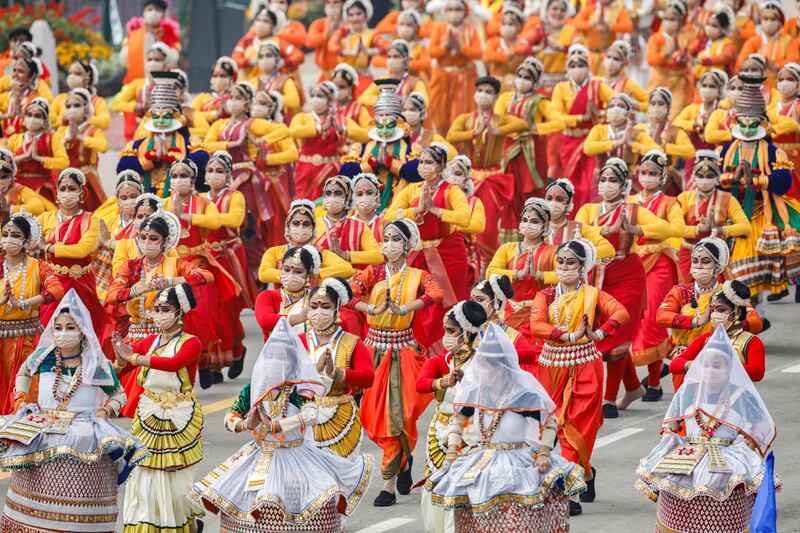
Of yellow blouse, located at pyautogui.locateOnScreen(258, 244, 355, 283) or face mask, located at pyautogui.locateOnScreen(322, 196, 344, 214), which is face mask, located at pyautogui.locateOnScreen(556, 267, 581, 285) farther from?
face mask, located at pyautogui.locateOnScreen(322, 196, 344, 214)

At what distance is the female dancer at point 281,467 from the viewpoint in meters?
8.88

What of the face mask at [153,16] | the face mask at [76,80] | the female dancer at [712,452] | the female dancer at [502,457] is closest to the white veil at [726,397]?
the female dancer at [712,452]

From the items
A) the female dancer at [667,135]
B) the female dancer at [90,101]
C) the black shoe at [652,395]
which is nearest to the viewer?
the black shoe at [652,395]

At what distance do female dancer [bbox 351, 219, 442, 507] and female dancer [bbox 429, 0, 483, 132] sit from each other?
9033 millimetres

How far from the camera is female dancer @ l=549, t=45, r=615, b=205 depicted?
1752 cm

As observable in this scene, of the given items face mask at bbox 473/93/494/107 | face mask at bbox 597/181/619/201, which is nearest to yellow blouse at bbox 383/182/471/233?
face mask at bbox 597/181/619/201

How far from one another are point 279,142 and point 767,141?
4.28 metres

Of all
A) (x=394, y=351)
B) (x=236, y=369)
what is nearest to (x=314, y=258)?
(x=394, y=351)

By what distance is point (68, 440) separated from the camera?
9.40 m

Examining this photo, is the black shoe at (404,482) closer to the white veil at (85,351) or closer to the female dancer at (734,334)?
the female dancer at (734,334)

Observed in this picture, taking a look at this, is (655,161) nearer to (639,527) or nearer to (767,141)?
(767,141)

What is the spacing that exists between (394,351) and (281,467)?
2494 millimetres

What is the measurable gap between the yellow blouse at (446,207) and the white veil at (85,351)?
13.6 ft

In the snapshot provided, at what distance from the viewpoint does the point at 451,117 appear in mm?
20719
